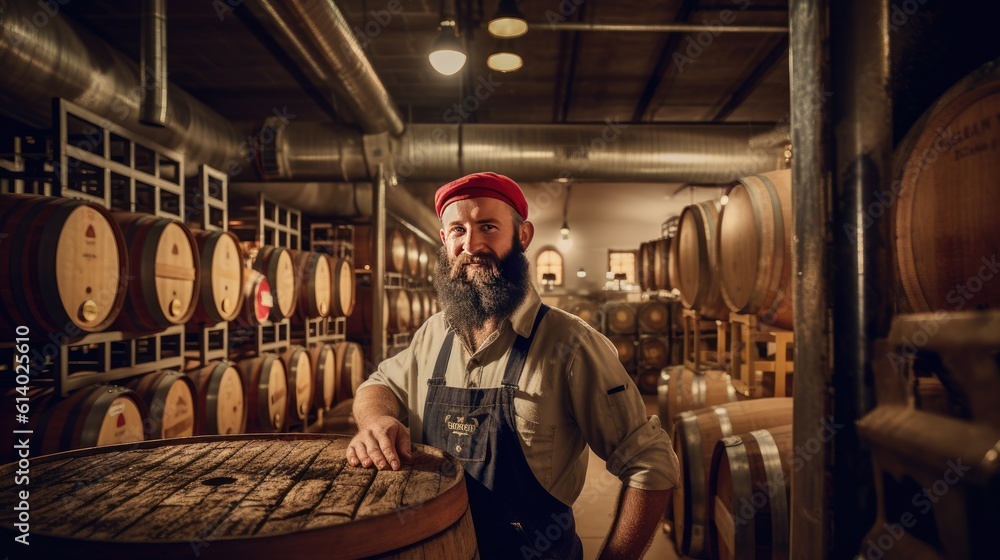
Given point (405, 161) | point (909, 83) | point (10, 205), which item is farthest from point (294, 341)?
point (909, 83)

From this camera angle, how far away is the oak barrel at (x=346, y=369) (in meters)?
7.69

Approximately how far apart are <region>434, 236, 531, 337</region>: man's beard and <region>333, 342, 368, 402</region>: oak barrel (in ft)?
20.2

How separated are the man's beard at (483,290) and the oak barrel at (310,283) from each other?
5171 mm

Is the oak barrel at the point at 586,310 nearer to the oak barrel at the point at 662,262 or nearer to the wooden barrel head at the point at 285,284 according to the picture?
the oak barrel at the point at 662,262

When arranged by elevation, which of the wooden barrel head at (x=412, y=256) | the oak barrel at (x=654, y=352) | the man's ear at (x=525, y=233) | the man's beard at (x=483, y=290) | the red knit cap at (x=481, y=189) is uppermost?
the wooden barrel head at (x=412, y=256)

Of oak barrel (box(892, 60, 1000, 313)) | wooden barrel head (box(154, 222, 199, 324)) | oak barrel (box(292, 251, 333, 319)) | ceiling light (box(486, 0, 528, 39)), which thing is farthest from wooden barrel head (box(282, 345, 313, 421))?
oak barrel (box(892, 60, 1000, 313))

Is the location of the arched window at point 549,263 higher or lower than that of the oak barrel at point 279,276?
higher

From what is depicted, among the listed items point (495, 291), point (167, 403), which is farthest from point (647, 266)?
point (495, 291)

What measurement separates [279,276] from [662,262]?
4844mm

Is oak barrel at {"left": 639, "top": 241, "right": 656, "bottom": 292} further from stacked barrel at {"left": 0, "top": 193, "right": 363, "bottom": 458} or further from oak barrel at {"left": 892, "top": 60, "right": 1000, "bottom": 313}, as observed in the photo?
oak barrel at {"left": 892, "top": 60, "right": 1000, "bottom": 313}

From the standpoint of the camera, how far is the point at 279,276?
6.16 meters

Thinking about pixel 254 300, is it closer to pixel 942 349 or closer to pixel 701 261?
pixel 701 261

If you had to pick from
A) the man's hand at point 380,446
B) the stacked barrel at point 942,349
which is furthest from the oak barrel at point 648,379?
the stacked barrel at point 942,349

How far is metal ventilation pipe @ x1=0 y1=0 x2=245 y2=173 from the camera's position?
3520 millimetres
